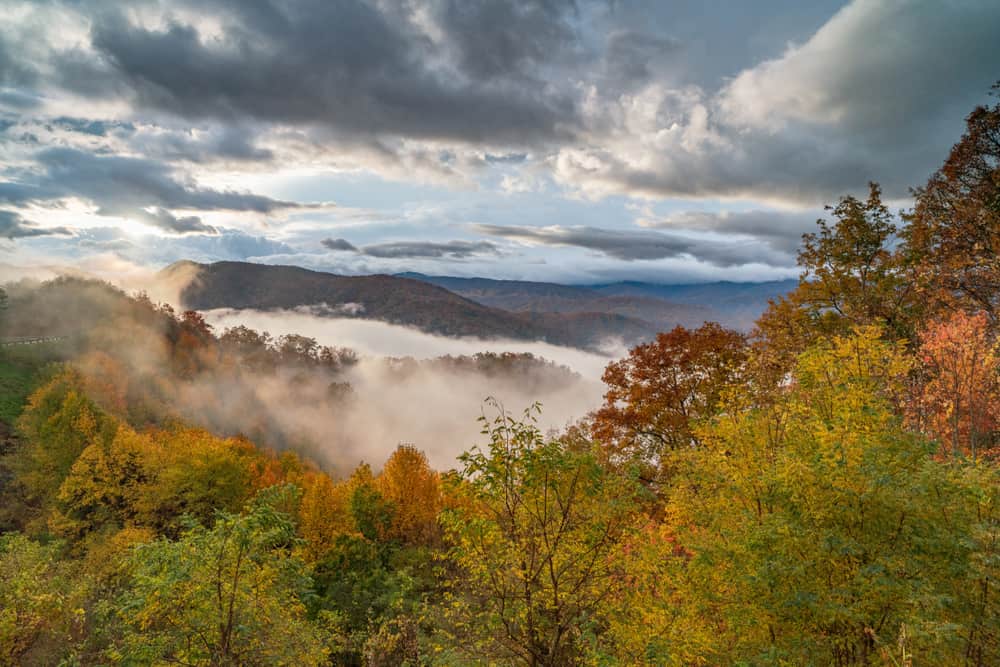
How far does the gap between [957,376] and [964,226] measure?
9.86m

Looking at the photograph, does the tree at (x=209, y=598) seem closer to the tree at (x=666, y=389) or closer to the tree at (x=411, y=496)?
the tree at (x=666, y=389)

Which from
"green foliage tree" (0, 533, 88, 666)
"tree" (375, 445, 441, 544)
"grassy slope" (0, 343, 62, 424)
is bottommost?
"grassy slope" (0, 343, 62, 424)

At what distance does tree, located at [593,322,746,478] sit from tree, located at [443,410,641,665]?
15158 millimetres

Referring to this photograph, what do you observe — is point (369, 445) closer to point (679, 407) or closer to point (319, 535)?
point (319, 535)

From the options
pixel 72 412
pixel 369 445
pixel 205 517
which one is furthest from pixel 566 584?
pixel 369 445

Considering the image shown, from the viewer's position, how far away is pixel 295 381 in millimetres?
156250

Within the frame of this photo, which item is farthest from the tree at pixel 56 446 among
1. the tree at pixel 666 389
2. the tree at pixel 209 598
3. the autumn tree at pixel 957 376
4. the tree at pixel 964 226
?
the tree at pixel 964 226

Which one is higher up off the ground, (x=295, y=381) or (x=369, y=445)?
(x=295, y=381)

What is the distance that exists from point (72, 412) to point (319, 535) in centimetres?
3237

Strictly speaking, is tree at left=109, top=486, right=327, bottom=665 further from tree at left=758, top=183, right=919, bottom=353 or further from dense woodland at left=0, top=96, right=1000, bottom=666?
tree at left=758, top=183, right=919, bottom=353

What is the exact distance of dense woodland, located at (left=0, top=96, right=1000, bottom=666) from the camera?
27.5 feet

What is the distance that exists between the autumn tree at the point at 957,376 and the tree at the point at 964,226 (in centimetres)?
142

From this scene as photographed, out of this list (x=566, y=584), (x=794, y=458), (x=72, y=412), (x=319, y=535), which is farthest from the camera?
(x=72, y=412)

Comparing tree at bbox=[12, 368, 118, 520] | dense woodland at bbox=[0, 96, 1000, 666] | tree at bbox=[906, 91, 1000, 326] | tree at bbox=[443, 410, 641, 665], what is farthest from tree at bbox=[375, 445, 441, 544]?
tree at bbox=[906, 91, 1000, 326]
